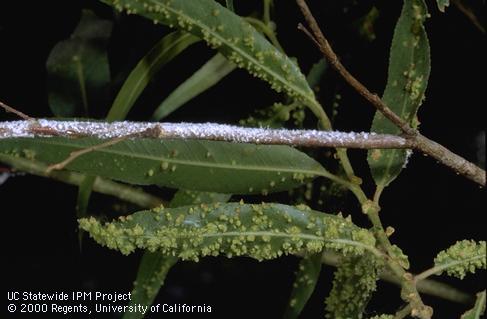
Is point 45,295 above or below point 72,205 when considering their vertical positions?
below

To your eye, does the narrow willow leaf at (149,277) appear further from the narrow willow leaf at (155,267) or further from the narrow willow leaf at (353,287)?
the narrow willow leaf at (353,287)

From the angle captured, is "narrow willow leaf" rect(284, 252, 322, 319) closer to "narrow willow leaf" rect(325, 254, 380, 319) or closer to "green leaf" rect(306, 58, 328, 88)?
"narrow willow leaf" rect(325, 254, 380, 319)

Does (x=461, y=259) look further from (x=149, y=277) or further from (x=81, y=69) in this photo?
(x=81, y=69)

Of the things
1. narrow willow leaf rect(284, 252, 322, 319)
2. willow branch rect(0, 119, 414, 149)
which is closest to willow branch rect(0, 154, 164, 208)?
narrow willow leaf rect(284, 252, 322, 319)

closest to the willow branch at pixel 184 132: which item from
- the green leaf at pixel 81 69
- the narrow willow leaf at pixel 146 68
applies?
the narrow willow leaf at pixel 146 68

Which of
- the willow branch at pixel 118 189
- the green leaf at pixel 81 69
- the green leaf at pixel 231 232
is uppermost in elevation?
the green leaf at pixel 81 69

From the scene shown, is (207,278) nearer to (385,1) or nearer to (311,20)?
(385,1)

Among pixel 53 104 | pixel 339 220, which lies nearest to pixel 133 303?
pixel 339 220
